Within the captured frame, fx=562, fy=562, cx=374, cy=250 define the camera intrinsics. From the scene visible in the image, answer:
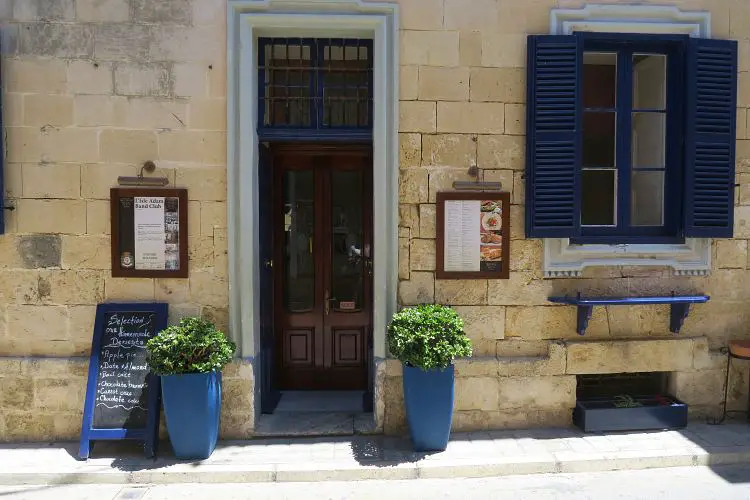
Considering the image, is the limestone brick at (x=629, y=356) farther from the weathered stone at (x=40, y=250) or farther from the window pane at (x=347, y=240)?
the weathered stone at (x=40, y=250)

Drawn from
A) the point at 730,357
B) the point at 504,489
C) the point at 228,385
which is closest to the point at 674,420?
the point at 730,357

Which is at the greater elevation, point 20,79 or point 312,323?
point 20,79

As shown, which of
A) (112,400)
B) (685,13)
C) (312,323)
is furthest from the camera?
(312,323)

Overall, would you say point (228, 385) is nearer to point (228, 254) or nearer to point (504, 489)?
point (228, 254)

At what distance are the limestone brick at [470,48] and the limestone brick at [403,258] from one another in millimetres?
1681

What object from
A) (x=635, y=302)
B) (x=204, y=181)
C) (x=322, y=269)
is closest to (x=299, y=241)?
(x=322, y=269)

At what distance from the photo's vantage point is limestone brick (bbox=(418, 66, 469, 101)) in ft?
16.4

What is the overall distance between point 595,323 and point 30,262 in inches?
202

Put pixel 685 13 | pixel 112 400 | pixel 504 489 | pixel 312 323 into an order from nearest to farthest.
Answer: pixel 504 489 → pixel 112 400 → pixel 685 13 → pixel 312 323

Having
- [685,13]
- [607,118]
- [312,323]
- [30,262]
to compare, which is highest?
[685,13]

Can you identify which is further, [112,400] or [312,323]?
[312,323]

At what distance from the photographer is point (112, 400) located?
4.77m

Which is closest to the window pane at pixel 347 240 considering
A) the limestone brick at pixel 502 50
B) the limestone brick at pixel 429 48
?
the limestone brick at pixel 429 48

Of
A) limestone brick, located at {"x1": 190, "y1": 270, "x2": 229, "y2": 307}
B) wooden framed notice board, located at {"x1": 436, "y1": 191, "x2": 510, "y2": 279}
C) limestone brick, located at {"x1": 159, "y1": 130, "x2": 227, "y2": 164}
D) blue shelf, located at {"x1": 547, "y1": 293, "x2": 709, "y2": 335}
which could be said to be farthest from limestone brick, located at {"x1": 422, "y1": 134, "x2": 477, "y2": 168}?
limestone brick, located at {"x1": 190, "y1": 270, "x2": 229, "y2": 307}
